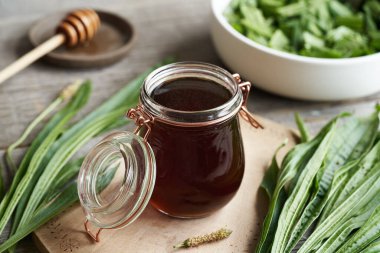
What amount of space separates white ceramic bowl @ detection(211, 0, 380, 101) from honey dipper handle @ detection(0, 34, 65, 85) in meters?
0.44

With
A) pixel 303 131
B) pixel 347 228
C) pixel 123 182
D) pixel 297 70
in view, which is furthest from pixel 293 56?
pixel 123 182

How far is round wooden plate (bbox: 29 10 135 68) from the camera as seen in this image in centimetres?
170

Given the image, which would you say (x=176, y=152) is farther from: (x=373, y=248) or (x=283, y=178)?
(x=373, y=248)

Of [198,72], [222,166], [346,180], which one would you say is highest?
[198,72]

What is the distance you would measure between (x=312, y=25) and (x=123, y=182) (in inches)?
32.6

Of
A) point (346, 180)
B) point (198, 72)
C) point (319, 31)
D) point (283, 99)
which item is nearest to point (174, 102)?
point (198, 72)

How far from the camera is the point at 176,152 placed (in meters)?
1.10

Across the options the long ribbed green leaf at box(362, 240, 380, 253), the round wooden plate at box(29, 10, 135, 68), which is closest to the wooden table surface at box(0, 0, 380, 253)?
the round wooden plate at box(29, 10, 135, 68)

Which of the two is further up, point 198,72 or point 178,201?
point 198,72

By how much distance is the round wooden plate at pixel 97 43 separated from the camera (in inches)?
67.1

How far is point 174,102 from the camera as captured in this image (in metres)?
1.14

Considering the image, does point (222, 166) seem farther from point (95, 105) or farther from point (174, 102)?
point (95, 105)

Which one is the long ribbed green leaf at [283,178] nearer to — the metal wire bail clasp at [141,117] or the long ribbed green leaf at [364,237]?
the long ribbed green leaf at [364,237]

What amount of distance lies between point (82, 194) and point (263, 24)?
80 centimetres
